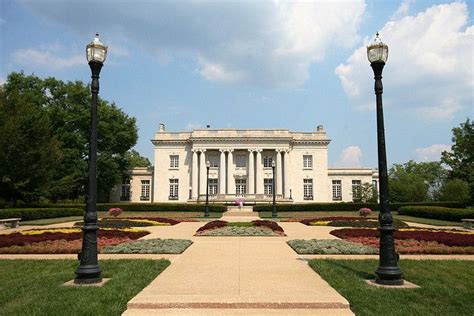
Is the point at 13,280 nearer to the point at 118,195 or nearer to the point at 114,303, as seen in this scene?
the point at 114,303

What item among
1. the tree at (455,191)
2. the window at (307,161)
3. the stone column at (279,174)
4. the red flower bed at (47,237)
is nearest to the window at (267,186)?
the stone column at (279,174)

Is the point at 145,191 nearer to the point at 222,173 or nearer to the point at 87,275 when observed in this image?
the point at 222,173

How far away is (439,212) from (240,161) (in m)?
35.8

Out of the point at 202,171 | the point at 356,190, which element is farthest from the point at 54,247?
the point at 356,190

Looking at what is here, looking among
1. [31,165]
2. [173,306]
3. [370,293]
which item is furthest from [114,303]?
[31,165]

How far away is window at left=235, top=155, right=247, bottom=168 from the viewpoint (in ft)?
205

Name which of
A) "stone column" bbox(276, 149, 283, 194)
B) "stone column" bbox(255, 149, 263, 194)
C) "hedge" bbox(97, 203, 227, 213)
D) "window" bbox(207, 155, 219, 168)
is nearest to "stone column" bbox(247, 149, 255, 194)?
Answer: "stone column" bbox(255, 149, 263, 194)

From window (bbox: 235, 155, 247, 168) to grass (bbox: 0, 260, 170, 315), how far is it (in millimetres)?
52584

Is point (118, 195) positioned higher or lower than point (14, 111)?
lower

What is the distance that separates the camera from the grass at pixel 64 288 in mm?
5902

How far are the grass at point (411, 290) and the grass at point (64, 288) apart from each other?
3.70m

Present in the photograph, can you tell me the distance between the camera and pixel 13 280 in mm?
8031

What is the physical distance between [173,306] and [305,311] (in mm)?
2012

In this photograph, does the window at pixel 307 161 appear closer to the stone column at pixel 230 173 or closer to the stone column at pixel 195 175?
the stone column at pixel 230 173
